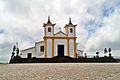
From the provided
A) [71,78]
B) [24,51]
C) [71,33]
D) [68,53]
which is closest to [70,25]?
[71,33]

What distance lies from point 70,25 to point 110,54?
978cm

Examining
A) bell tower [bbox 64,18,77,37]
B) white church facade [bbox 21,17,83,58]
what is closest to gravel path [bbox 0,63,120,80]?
white church facade [bbox 21,17,83,58]

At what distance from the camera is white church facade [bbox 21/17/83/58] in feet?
141

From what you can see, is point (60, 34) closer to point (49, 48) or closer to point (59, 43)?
point (59, 43)

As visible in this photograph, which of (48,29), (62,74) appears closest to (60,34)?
(48,29)

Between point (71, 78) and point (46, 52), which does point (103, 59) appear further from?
point (71, 78)

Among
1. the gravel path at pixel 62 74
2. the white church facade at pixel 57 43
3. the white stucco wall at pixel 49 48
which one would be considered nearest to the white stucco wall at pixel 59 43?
the white church facade at pixel 57 43

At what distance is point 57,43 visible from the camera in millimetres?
43594

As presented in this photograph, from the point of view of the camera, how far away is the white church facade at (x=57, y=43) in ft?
141

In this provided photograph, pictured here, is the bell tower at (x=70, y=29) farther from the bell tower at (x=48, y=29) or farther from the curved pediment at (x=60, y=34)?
the bell tower at (x=48, y=29)

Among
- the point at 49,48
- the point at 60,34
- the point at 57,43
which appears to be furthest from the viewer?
the point at 60,34

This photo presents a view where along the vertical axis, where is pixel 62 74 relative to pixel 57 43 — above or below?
below

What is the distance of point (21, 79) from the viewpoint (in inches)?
372

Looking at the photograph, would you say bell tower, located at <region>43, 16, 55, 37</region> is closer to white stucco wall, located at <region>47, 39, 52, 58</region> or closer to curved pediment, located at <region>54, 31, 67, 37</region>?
curved pediment, located at <region>54, 31, 67, 37</region>
